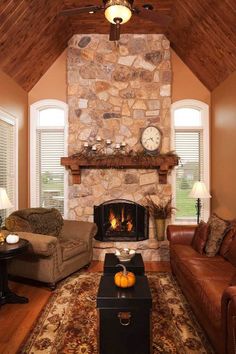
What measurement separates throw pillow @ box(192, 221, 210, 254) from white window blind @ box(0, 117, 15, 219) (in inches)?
115

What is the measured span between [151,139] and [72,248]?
2.43 m

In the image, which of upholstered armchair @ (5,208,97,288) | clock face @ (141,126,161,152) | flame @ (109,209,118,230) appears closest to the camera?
upholstered armchair @ (5,208,97,288)

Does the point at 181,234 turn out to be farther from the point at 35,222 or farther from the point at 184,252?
the point at 35,222

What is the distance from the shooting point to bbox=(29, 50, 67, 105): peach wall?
5.32 metres

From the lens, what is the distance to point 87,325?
275 centimetres

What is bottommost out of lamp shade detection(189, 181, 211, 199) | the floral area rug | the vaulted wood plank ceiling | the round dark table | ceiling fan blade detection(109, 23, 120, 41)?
the floral area rug

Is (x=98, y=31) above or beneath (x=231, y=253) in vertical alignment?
above

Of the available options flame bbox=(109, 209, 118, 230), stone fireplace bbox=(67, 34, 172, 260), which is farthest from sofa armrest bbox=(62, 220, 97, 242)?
flame bbox=(109, 209, 118, 230)

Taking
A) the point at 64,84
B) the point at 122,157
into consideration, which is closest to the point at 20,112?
the point at 64,84

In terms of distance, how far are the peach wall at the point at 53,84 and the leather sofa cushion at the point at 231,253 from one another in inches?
152

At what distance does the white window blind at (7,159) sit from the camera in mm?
4344

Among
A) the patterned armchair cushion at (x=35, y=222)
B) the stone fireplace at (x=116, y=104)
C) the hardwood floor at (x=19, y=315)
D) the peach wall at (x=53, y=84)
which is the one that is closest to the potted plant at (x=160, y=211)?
the stone fireplace at (x=116, y=104)

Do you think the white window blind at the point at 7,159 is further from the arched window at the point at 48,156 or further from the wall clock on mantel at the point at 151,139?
the wall clock on mantel at the point at 151,139

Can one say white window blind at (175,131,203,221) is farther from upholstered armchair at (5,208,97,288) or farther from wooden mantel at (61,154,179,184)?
upholstered armchair at (5,208,97,288)
